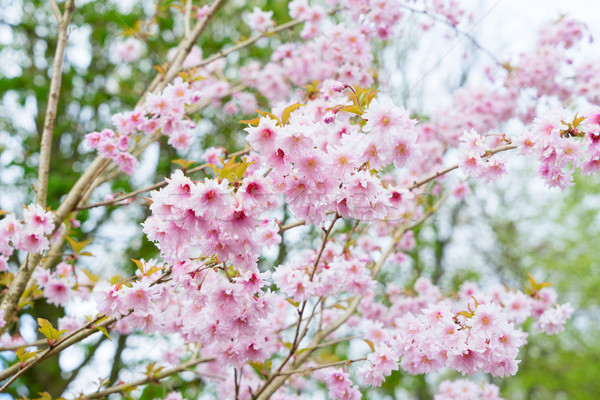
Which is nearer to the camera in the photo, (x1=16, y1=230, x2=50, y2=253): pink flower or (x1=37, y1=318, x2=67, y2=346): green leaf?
(x1=37, y1=318, x2=67, y2=346): green leaf

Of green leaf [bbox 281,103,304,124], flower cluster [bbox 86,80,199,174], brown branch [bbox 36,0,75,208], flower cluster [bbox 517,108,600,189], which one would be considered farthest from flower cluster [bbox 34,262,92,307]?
flower cluster [bbox 517,108,600,189]

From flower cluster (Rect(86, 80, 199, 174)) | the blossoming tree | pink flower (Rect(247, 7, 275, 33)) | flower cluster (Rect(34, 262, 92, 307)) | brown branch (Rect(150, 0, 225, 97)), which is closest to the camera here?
the blossoming tree

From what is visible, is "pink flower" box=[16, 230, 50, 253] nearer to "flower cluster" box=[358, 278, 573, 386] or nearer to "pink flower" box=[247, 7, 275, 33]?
"flower cluster" box=[358, 278, 573, 386]

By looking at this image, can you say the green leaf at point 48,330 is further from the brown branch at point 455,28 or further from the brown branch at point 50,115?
the brown branch at point 455,28

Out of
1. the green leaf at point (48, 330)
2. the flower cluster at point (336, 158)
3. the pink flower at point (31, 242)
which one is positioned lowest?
the green leaf at point (48, 330)

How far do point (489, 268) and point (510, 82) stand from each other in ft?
22.7

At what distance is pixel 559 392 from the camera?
39.4 feet

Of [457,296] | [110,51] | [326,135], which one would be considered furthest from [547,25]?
[110,51]

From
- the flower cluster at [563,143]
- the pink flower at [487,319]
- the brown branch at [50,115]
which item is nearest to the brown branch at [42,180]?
the brown branch at [50,115]

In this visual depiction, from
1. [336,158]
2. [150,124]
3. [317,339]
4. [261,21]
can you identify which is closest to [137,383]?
[317,339]

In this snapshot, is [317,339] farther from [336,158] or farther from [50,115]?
[50,115]

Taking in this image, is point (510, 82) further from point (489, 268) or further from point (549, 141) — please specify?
point (489, 268)

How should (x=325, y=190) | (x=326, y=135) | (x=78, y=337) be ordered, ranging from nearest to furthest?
(x=325, y=190)
(x=78, y=337)
(x=326, y=135)

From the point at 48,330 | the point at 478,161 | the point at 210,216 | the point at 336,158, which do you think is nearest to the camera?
the point at 210,216
